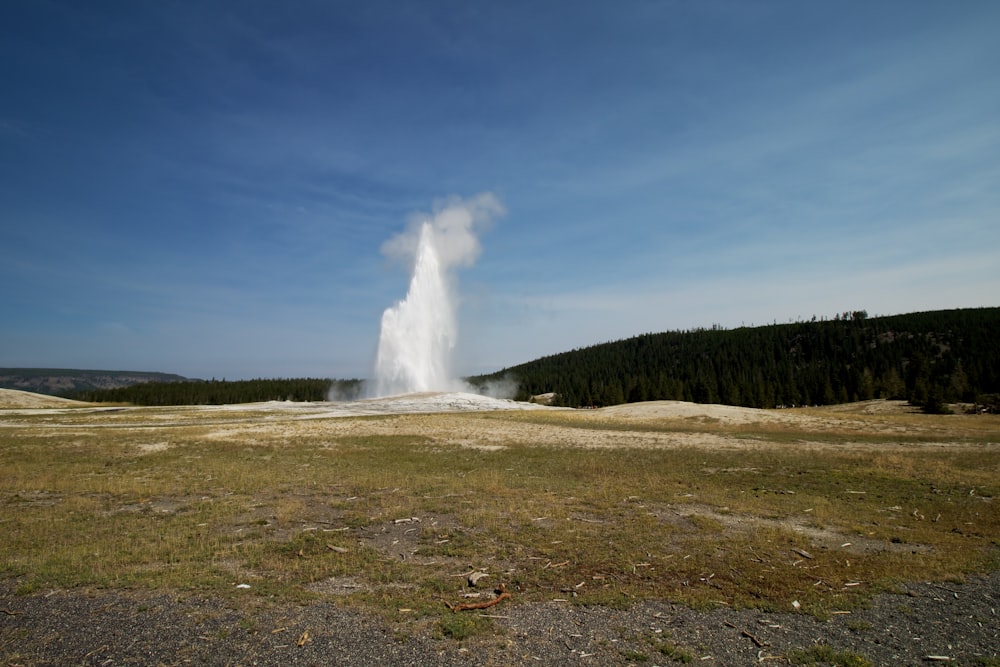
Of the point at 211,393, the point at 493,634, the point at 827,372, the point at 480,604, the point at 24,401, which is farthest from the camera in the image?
the point at 211,393

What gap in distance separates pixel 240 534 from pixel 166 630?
5.83 metres

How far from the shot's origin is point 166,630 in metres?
8.16

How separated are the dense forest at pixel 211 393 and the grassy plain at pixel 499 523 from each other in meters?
128

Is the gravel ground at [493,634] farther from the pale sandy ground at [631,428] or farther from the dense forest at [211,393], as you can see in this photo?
the dense forest at [211,393]

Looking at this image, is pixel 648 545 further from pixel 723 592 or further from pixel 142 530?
pixel 142 530

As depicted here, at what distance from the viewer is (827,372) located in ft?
439

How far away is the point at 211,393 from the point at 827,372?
6916 inches

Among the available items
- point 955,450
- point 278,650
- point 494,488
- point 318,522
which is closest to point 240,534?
point 318,522


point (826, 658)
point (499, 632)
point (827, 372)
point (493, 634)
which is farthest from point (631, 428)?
point (827, 372)

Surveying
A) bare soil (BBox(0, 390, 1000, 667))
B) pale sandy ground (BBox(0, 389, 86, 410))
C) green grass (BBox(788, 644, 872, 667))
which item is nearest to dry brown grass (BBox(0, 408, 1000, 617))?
bare soil (BBox(0, 390, 1000, 667))

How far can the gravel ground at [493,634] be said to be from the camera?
7.41 meters

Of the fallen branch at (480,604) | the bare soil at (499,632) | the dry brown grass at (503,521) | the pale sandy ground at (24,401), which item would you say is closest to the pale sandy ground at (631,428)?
the dry brown grass at (503,521)

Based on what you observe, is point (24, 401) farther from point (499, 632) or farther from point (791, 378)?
point (791, 378)

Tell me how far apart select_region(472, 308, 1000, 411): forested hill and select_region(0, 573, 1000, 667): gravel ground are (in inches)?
3294
